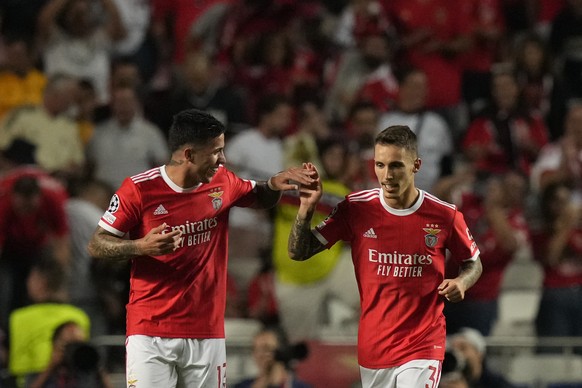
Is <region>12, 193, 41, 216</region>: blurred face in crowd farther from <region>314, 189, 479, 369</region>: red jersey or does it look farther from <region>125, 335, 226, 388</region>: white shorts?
<region>314, 189, 479, 369</region>: red jersey

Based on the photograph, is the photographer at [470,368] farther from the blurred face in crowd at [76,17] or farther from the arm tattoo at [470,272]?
the blurred face in crowd at [76,17]

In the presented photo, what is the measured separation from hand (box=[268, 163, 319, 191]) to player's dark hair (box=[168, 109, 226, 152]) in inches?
17.9

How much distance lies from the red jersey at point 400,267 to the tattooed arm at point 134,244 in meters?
1.02

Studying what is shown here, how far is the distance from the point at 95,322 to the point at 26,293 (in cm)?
67

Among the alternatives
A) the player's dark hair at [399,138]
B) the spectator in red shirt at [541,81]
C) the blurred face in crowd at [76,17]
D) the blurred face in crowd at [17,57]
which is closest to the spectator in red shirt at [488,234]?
the spectator in red shirt at [541,81]

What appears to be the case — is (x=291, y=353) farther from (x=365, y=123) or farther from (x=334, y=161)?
(x=365, y=123)

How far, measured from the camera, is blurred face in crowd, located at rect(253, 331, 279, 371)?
9820mm

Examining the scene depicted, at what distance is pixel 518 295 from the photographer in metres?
12.3

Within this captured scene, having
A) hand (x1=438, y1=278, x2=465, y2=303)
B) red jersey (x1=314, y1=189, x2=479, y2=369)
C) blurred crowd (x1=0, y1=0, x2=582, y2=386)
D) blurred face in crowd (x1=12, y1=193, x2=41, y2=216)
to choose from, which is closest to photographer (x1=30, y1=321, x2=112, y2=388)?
blurred crowd (x1=0, y1=0, x2=582, y2=386)

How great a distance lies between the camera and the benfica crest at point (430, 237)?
24.8 ft

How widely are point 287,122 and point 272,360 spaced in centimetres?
382

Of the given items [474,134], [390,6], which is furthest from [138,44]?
[474,134]

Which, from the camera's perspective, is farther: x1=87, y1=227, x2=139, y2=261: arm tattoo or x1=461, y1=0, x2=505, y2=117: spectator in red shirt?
x1=461, y1=0, x2=505, y2=117: spectator in red shirt

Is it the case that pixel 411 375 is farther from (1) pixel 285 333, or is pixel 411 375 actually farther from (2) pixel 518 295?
(2) pixel 518 295
